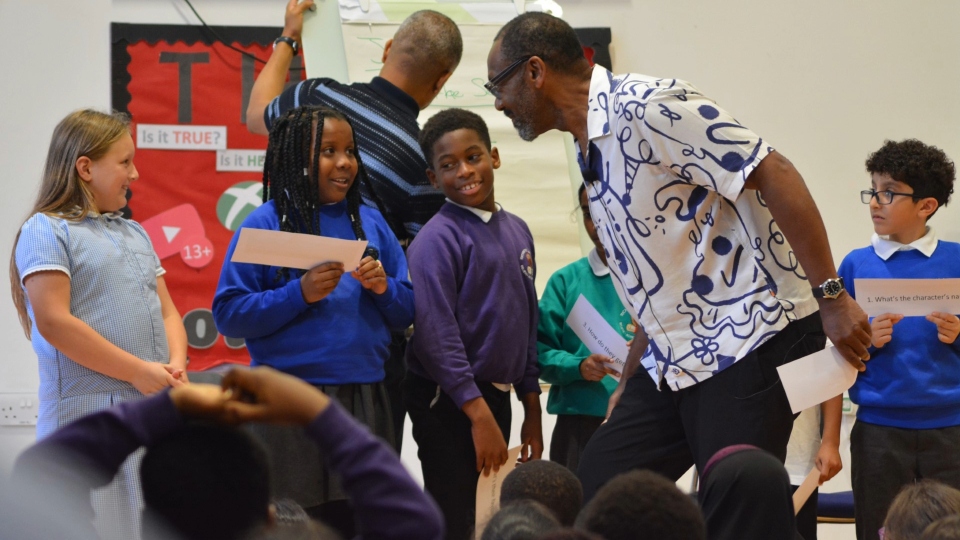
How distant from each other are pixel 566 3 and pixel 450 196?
6.71ft

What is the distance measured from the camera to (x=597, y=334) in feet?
10.4

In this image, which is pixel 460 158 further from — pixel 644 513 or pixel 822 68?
pixel 822 68

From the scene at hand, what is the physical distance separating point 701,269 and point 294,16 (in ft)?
7.91

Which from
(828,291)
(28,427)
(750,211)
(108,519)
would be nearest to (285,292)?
(108,519)

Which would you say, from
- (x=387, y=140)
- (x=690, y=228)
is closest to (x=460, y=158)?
(x=387, y=140)

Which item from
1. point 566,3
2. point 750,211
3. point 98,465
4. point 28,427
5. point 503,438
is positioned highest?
point 566,3

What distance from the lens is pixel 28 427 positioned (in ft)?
13.7

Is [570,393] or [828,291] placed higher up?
[828,291]

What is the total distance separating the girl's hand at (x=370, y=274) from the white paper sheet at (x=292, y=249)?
0.07m

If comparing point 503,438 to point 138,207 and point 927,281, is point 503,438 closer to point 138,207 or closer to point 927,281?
point 927,281

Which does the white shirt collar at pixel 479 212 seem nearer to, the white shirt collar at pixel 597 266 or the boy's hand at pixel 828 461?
the white shirt collar at pixel 597 266

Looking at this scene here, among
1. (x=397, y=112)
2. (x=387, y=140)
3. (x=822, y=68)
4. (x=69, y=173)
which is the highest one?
(x=822, y=68)

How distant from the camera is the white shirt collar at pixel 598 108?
2.28 metres

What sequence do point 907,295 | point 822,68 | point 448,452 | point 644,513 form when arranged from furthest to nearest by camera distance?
point 822,68 → point 907,295 → point 448,452 → point 644,513
